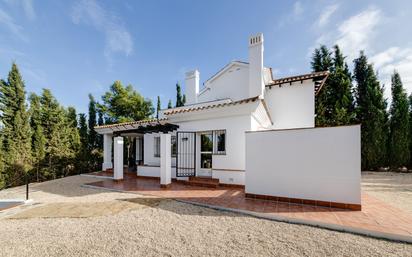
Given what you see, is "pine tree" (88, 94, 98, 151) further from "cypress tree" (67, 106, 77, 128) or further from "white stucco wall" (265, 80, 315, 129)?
"white stucco wall" (265, 80, 315, 129)

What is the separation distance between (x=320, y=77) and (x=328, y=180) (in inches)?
315

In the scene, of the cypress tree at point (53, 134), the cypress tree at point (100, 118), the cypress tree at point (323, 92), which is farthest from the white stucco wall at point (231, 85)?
the cypress tree at point (53, 134)

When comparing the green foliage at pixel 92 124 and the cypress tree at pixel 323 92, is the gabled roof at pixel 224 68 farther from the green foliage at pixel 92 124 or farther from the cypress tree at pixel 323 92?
the green foliage at pixel 92 124

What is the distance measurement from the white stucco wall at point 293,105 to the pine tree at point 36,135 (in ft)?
70.1

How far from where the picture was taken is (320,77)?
35.5ft

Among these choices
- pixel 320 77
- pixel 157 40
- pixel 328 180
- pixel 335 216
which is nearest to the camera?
pixel 335 216

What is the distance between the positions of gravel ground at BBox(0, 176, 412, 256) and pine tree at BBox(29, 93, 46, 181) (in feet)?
48.9

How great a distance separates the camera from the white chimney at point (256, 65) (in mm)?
10812

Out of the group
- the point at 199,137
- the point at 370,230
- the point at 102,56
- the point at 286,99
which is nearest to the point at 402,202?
the point at 370,230

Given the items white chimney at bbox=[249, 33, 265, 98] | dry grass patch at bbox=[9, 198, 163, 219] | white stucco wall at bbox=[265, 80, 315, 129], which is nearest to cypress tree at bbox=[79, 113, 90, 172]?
dry grass patch at bbox=[9, 198, 163, 219]

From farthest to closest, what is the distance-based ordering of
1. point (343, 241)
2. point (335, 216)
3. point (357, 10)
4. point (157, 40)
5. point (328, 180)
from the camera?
point (157, 40), point (357, 10), point (328, 180), point (335, 216), point (343, 241)

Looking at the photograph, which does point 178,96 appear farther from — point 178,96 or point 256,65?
point 256,65

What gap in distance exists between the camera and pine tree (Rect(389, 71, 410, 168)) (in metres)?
16.3

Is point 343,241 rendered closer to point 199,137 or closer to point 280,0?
point 199,137
